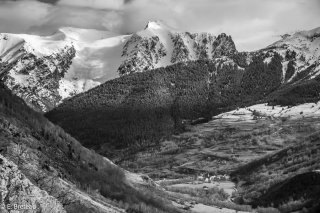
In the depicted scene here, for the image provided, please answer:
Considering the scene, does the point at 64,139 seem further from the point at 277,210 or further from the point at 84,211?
the point at 277,210

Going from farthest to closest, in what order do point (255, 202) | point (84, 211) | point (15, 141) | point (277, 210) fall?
point (255, 202) < point (277, 210) < point (15, 141) < point (84, 211)

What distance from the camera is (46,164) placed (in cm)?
1894

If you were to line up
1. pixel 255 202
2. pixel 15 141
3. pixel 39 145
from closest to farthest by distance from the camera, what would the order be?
pixel 15 141
pixel 39 145
pixel 255 202

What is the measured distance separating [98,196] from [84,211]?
4873 millimetres

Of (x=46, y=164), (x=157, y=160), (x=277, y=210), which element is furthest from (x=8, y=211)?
(x=157, y=160)

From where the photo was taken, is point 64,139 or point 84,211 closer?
point 84,211

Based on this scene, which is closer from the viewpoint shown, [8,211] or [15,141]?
[8,211]

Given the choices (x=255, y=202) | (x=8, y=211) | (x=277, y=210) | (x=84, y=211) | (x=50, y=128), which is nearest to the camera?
(x=8, y=211)

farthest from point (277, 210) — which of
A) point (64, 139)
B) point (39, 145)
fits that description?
point (39, 145)

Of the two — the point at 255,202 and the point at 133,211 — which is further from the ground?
the point at 133,211

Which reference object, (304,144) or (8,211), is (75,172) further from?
(304,144)

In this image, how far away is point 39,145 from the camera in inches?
819

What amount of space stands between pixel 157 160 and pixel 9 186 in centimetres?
18632

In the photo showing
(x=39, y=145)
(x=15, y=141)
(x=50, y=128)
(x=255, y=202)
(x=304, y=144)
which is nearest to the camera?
(x=15, y=141)
